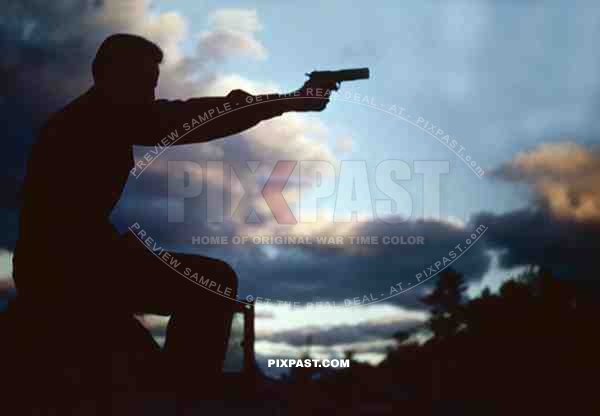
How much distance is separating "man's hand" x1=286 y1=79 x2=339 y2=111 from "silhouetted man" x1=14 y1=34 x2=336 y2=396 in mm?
1502

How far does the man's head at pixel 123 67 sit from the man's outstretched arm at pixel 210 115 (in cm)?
24

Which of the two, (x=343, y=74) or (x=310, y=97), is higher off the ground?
(x=343, y=74)

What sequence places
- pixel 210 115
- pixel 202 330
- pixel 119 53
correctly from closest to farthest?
pixel 202 330
pixel 119 53
pixel 210 115

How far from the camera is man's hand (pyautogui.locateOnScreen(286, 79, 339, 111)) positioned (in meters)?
6.06

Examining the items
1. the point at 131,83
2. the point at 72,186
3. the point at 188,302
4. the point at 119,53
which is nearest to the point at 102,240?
the point at 72,186

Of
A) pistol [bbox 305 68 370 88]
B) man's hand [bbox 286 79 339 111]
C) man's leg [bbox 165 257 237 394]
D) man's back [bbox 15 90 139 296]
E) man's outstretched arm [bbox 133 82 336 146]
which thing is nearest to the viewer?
man's leg [bbox 165 257 237 394]

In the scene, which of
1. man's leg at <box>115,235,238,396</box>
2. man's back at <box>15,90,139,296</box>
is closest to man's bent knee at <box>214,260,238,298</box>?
man's leg at <box>115,235,238,396</box>

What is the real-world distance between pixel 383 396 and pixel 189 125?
116 inches

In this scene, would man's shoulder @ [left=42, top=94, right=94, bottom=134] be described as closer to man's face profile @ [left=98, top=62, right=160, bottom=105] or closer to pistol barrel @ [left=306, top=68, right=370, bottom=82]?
man's face profile @ [left=98, top=62, right=160, bottom=105]

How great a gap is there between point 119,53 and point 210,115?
97cm

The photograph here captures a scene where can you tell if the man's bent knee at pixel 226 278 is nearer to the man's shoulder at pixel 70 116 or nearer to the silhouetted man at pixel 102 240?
the silhouetted man at pixel 102 240

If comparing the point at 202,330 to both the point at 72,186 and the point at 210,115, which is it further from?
the point at 210,115

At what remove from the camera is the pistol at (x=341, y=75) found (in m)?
7.75

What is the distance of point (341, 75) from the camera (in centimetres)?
818
